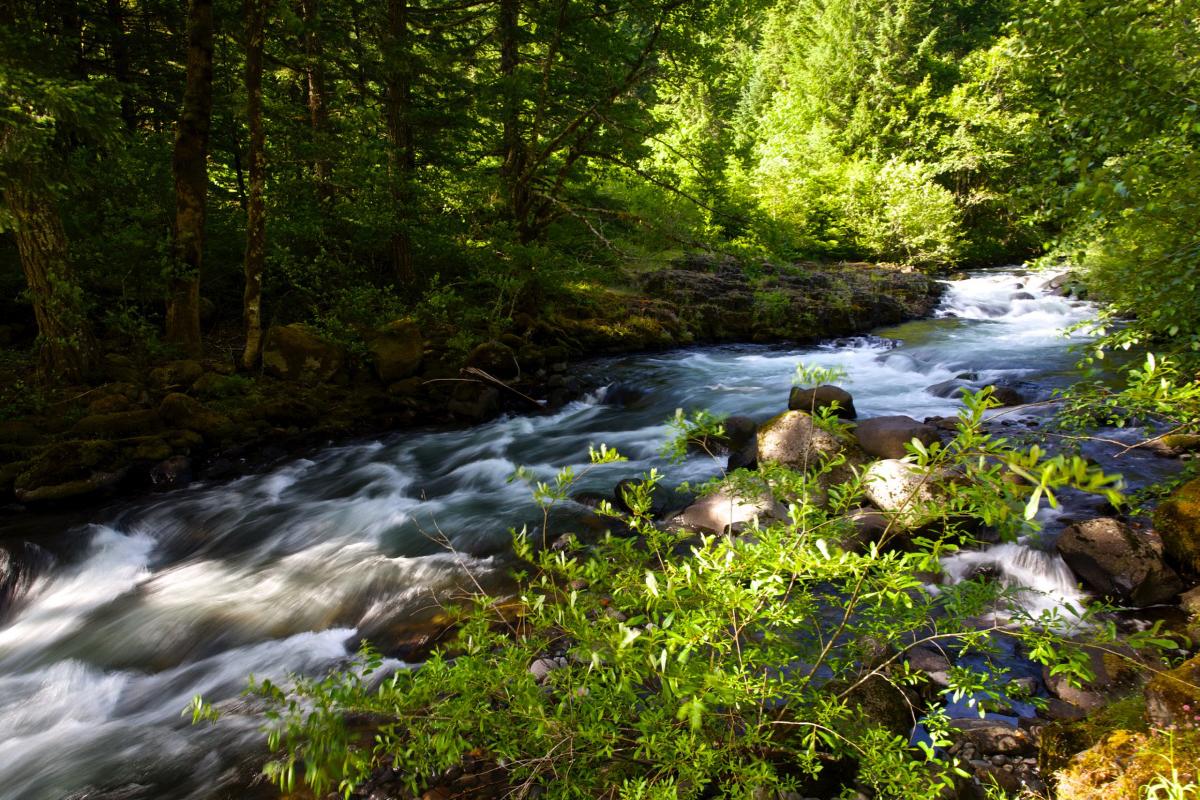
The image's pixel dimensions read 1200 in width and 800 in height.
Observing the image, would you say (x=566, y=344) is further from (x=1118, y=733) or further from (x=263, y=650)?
(x=1118, y=733)

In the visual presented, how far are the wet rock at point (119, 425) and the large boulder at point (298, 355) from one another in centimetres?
177

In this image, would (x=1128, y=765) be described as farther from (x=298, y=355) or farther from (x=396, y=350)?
(x=298, y=355)

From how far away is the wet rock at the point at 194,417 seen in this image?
820cm

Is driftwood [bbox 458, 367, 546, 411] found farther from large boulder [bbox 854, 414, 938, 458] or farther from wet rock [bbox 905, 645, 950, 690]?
wet rock [bbox 905, 645, 950, 690]

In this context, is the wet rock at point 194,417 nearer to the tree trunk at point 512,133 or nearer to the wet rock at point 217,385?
the wet rock at point 217,385

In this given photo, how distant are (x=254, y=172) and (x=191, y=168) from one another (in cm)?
84

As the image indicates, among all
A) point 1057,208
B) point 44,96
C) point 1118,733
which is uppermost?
point 44,96

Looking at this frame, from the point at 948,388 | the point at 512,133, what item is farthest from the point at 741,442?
the point at 512,133

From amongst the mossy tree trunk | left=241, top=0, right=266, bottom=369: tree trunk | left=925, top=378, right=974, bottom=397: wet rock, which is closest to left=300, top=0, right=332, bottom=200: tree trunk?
the mossy tree trunk

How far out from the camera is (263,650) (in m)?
4.96

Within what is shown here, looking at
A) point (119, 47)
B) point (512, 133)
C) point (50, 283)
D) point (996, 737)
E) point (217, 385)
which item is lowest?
point (996, 737)

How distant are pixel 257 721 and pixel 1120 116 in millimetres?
A: 7695

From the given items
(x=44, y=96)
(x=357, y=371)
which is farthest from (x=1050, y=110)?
(x=357, y=371)

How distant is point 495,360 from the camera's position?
1125cm
